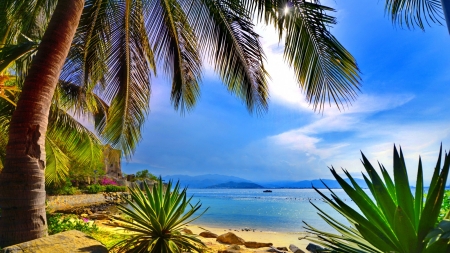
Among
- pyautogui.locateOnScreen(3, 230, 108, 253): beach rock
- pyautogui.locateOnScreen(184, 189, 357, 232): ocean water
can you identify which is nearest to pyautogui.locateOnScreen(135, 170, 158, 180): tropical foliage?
pyautogui.locateOnScreen(184, 189, 357, 232): ocean water

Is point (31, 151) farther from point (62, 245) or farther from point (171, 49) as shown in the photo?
point (171, 49)

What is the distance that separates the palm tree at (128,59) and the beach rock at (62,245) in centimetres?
18

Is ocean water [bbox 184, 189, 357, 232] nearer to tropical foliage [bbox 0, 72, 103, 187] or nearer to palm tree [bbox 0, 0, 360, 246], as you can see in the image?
palm tree [bbox 0, 0, 360, 246]

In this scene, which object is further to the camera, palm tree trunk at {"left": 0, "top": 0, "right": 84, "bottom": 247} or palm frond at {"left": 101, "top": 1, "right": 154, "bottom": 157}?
palm frond at {"left": 101, "top": 1, "right": 154, "bottom": 157}

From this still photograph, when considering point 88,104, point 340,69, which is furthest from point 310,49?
point 88,104

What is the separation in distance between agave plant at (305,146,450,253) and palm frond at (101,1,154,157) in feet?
17.4

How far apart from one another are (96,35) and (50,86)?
2797mm

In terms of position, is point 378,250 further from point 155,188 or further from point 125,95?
point 125,95

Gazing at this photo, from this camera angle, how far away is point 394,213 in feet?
5.59

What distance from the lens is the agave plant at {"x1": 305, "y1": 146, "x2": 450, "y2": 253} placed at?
5.21 ft

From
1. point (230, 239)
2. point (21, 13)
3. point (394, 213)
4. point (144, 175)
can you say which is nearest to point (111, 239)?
point (230, 239)

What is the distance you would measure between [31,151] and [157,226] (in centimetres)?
180

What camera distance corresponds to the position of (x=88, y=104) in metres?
7.66

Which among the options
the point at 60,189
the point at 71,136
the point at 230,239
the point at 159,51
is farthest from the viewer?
the point at 60,189
